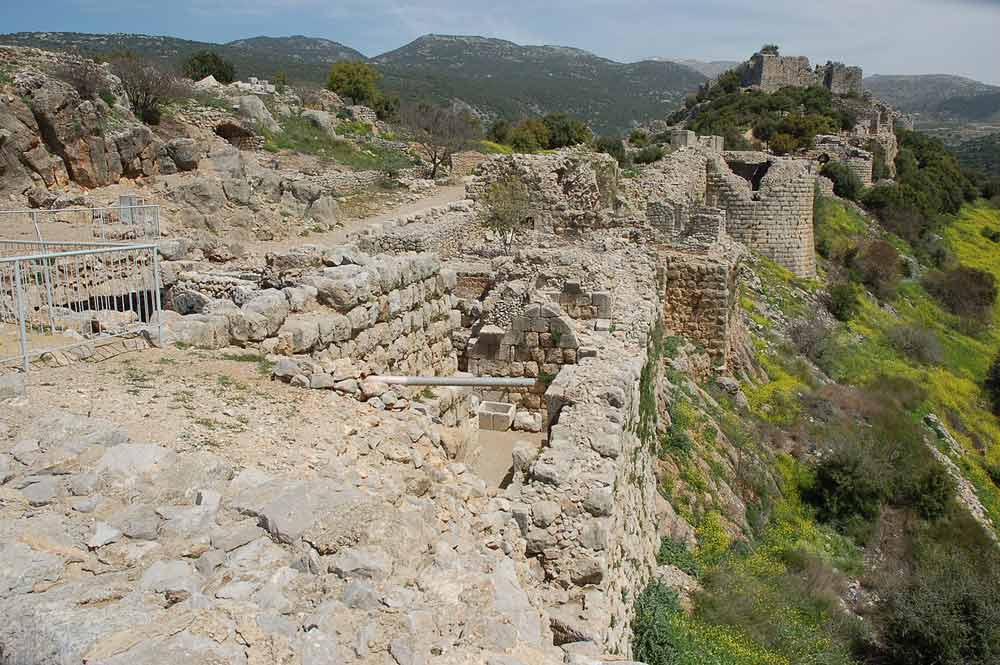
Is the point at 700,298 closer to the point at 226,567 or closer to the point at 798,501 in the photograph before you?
the point at 798,501

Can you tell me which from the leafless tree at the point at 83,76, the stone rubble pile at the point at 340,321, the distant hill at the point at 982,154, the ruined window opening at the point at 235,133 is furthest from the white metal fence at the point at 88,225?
the distant hill at the point at 982,154

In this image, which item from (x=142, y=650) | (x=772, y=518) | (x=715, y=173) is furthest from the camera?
(x=715, y=173)

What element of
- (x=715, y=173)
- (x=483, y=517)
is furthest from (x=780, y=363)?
(x=483, y=517)

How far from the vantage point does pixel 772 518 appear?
998cm

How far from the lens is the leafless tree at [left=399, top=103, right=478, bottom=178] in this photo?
29.7m

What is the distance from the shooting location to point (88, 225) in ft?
44.3

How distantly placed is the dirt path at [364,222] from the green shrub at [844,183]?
1953cm

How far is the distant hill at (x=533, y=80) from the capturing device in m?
89.7

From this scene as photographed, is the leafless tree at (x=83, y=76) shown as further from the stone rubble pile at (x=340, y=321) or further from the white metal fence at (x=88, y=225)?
the stone rubble pile at (x=340, y=321)

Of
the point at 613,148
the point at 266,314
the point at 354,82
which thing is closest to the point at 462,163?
the point at 613,148

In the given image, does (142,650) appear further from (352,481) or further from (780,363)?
(780,363)

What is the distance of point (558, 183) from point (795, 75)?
4868 centimetres

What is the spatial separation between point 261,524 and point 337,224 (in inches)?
665

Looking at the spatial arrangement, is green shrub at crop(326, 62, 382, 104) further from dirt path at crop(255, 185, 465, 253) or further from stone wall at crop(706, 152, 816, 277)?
stone wall at crop(706, 152, 816, 277)
